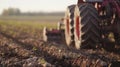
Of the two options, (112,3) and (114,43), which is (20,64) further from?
(114,43)

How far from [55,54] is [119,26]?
1.90m

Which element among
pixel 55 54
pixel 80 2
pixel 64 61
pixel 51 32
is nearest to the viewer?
pixel 64 61

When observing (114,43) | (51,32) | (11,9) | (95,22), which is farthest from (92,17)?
(11,9)

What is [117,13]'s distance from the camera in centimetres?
959

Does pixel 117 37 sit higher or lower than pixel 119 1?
lower

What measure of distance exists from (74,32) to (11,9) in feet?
224

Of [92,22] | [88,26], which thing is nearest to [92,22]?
[92,22]

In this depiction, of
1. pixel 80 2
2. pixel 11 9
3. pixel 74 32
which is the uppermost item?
pixel 80 2

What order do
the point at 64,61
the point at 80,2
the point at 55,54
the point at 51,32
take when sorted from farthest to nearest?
1. the point at 51,32
2. the point at 80,2
3. the point at 55,54
4. the point at 64,61

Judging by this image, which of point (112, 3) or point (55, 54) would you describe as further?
point (112, 3)

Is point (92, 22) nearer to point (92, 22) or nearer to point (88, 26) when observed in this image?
point (92, 22)

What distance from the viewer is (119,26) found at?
9492mm

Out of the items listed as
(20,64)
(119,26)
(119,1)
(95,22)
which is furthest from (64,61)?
(119,1)

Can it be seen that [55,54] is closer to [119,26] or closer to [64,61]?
[64,61]
